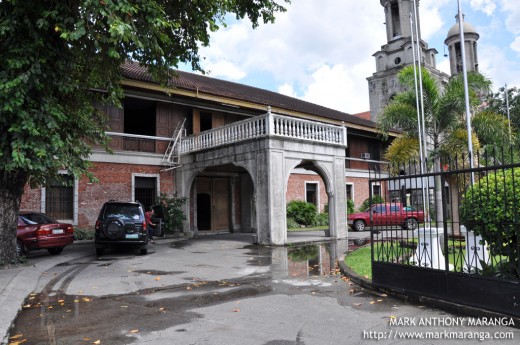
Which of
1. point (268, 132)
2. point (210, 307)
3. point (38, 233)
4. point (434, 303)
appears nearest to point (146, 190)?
point (268, 132)

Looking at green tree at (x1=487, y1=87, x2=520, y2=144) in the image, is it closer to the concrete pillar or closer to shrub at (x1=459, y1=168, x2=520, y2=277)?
the concrete pillar

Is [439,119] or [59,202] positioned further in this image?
[59,202]

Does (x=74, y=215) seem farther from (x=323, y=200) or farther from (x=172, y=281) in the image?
(x=323, y=200)

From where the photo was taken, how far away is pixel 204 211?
2239 centimetres

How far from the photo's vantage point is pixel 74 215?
17516mm

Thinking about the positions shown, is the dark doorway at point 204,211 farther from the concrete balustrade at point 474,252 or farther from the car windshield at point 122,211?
the concrete balustrade at point 474,252

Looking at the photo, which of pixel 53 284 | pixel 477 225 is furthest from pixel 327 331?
pixel 53 284

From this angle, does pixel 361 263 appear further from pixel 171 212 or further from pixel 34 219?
pixel 171 212

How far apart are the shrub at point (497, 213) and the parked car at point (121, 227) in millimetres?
9711

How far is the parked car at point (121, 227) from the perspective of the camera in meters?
12.6

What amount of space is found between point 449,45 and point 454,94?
2754 centimetres

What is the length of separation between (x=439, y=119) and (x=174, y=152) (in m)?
12.6

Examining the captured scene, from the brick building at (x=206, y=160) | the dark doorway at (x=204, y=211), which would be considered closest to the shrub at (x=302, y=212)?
the brick building at (x=206, y=160)

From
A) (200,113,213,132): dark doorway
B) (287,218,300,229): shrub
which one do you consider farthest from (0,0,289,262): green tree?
(287,218,300,229): shrub
